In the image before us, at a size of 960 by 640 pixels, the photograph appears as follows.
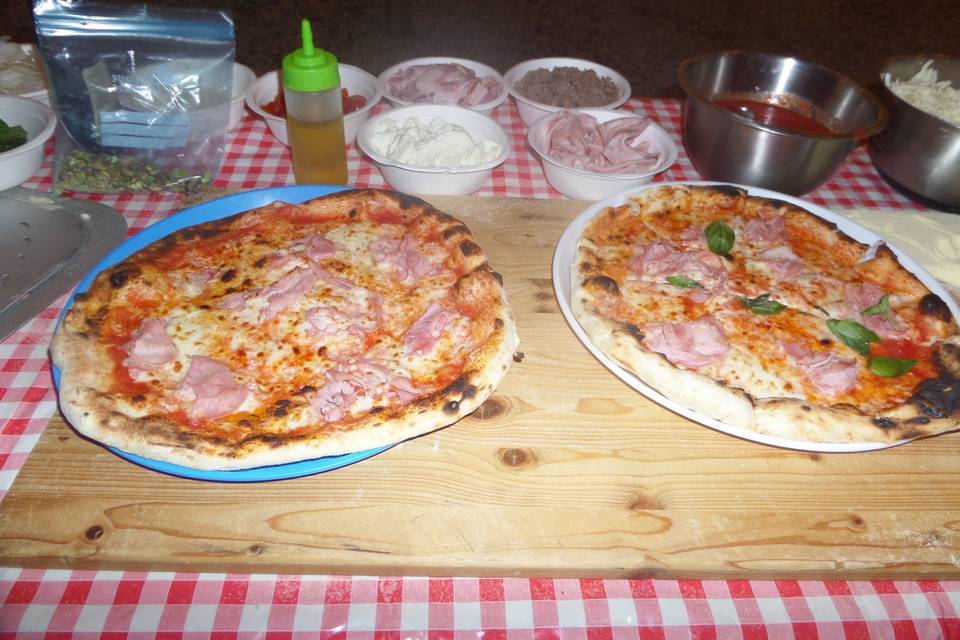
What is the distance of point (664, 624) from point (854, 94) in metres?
3.32

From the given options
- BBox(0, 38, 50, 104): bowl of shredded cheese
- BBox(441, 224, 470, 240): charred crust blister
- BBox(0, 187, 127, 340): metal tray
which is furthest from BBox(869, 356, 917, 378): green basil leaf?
BBox(0, 38, 50, 104): bowl of shredded cheese

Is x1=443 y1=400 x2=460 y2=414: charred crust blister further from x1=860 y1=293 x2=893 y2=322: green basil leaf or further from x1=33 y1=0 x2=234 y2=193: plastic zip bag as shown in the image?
x1=33 y1=0 x2=234 y2=193: plastic zip bag

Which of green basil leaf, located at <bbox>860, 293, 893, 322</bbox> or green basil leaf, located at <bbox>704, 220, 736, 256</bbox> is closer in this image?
green basil leaf, located at <bbox>860, 293, 893, 322</bbox>

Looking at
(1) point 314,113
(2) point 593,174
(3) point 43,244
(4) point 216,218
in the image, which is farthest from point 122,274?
(2) point 593,174

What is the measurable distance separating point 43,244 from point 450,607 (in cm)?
250

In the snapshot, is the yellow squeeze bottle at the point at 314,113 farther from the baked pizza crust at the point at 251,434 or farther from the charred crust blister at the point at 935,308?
the charred crust blister at the point at 935,308

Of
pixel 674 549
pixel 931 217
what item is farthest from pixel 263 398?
pixel 931 217

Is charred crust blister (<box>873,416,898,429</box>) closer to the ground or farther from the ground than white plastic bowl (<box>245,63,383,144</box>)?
closer to the ground

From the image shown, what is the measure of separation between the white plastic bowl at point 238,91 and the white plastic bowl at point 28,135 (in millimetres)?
964

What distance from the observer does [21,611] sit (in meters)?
1.82

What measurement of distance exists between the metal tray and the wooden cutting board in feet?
2.41

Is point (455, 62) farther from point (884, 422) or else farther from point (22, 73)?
point (884, 422)

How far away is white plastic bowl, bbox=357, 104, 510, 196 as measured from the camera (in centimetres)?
329

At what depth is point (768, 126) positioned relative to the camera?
3268mm
